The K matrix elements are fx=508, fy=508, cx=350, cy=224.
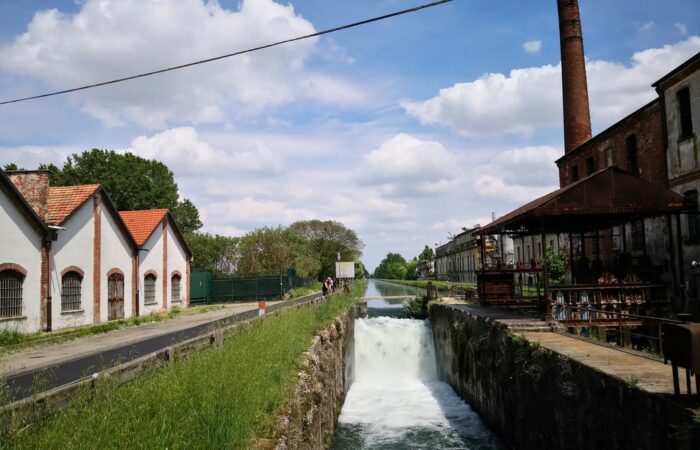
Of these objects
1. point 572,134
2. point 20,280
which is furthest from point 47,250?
point 572,134

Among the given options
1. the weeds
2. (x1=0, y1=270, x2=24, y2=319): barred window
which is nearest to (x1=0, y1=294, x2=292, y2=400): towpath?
(x1=0, y1=270, x2=24, y2=319): barred window

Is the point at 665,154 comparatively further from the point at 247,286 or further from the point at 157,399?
the point at 247,286

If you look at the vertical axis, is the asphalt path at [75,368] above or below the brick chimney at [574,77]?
below

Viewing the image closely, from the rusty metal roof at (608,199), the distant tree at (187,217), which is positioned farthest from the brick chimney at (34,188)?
the distant tree at (187,217)

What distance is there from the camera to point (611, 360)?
833 centimetres

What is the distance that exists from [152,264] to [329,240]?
5911 centimetres

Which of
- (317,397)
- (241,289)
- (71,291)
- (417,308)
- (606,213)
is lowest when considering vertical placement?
(417,308)

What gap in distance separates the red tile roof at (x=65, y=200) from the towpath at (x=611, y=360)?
17844mm

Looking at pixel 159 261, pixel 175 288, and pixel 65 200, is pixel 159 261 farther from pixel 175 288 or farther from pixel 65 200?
pixel 65 200

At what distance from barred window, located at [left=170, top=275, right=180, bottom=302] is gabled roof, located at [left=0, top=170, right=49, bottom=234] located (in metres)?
13.0

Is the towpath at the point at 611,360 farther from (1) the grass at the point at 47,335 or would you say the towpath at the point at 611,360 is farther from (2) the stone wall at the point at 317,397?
(1) the grass at the point at 47,335

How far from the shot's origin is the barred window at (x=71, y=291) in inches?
800

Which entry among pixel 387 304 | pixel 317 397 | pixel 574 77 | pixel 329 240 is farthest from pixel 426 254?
pixel 317 397

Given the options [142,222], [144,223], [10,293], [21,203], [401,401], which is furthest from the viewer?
[142,222]
